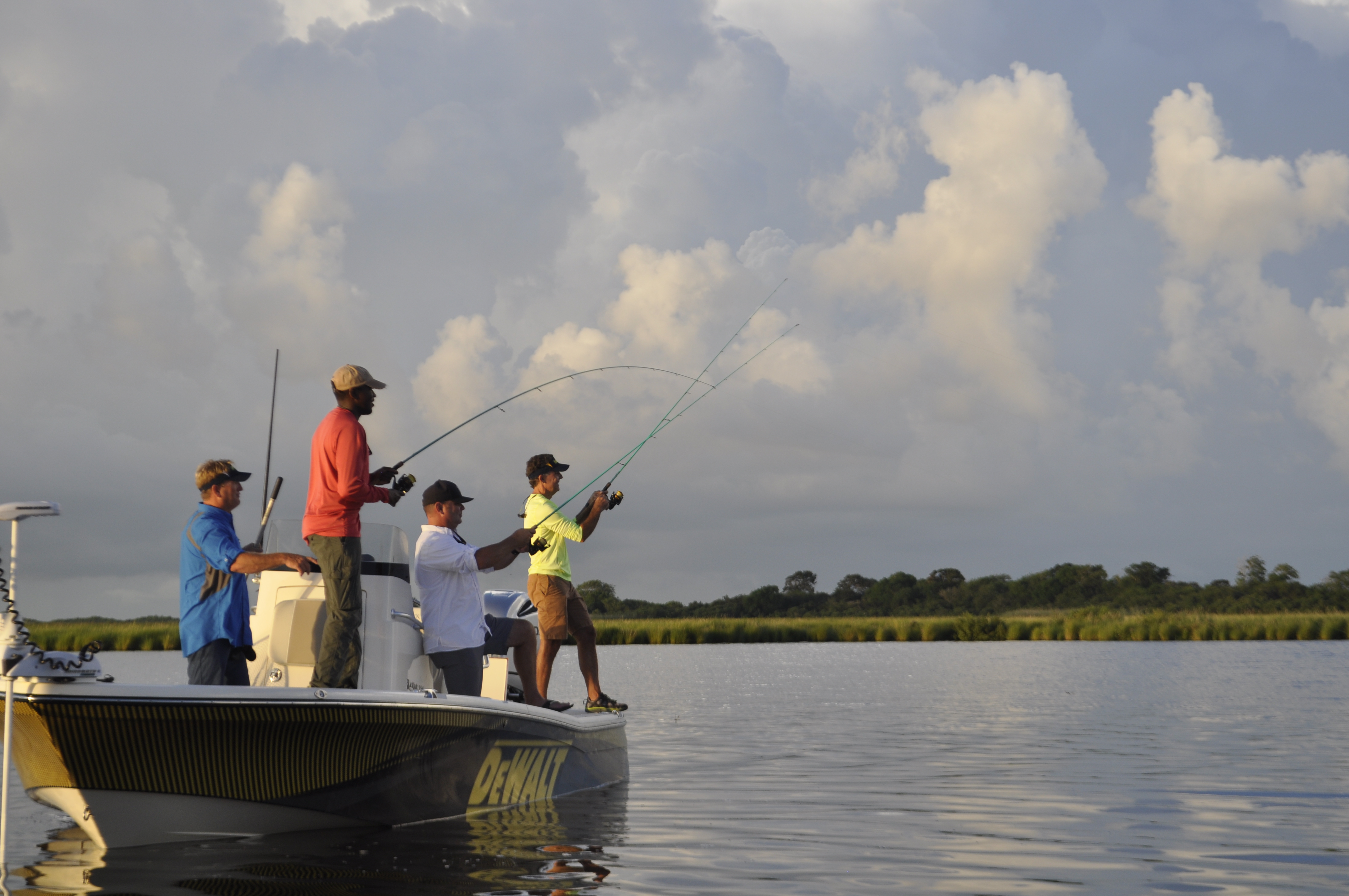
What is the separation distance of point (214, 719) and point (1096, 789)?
5658 mm

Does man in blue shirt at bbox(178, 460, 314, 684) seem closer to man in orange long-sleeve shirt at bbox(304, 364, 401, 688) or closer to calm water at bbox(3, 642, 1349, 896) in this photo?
man in orange long-sleeve shirt at bbox(304, 364, 401, 688)

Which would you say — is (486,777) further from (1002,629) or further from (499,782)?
(1002,629)

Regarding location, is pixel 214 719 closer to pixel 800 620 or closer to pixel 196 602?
pixel 196 602

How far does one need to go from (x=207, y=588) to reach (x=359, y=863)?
1457 mm

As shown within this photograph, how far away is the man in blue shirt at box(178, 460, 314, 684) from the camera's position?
5.96 meters

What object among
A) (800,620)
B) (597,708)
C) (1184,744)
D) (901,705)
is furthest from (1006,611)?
(597,708)

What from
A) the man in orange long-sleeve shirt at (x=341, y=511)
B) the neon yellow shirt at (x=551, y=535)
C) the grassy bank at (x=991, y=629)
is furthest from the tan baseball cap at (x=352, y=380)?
the grassy bank at (x=991, y=629)

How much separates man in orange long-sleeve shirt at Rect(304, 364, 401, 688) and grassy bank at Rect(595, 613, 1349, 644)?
98.4 ft

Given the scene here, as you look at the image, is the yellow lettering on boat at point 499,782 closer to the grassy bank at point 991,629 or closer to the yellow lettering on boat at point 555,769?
the yellow lettering on boat at point 555,769

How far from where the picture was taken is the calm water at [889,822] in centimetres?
552

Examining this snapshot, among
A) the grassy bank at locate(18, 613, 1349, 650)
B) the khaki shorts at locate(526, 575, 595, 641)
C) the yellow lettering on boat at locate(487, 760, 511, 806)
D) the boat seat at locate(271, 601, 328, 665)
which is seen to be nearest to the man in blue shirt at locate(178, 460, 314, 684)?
the boat seat at locate(271, 601, 328, 665)

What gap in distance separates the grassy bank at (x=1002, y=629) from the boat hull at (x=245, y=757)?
2939 cm

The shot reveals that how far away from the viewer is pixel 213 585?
5.99 meters

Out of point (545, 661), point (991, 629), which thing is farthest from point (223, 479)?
point (991, 629)
